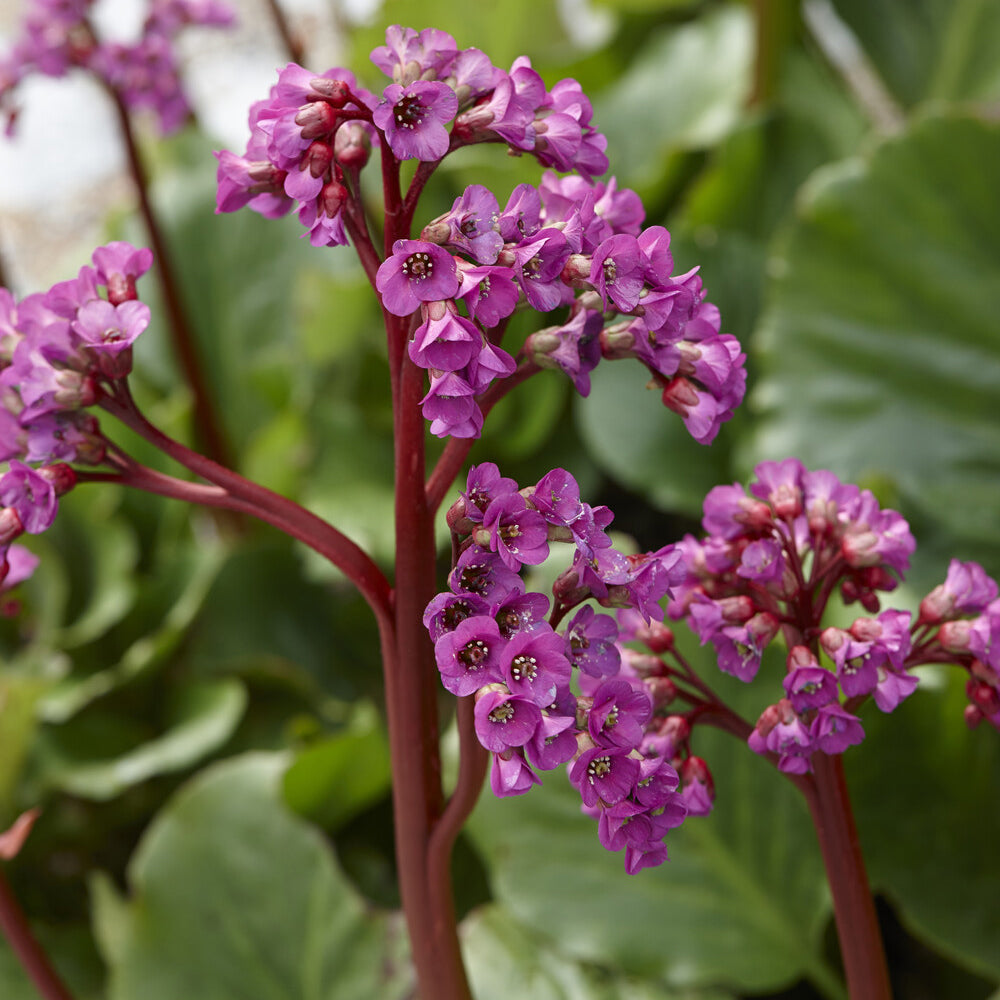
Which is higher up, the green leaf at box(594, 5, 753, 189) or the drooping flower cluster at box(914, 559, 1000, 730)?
the drooping flower cluster at box(914, 559, 1000, 730)

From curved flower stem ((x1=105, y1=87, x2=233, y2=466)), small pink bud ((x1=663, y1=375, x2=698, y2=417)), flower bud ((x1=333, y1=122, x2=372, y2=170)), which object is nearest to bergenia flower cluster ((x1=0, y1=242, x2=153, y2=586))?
flower bud ((x1=333, y1=122, x2=372, y2=170))

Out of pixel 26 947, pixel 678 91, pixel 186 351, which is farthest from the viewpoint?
pixel 678 91

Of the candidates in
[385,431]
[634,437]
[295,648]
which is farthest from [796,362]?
[295,648]

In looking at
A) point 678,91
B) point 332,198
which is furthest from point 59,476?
point 678,91

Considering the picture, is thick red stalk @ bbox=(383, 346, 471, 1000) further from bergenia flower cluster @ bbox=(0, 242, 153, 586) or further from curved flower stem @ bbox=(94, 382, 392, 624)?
bergenia flower cluster @ bbox=(0, 242, 153, 586)

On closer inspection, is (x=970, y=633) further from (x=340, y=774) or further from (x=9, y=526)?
(x=340, y=774)
